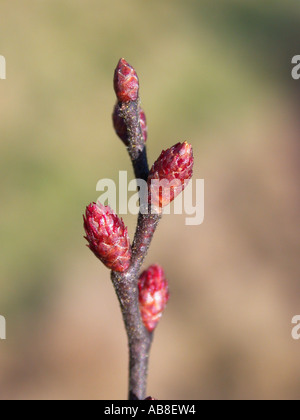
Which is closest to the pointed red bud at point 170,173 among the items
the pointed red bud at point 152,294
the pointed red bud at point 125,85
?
the pointed red bud at point 125,85

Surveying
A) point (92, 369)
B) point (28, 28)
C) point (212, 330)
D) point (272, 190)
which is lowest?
point (92, 369)

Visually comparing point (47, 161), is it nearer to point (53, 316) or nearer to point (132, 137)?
point (53, 316)

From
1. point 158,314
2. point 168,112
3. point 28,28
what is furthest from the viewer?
point 28,28

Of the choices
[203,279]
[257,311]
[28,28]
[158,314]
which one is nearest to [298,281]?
[257,311]

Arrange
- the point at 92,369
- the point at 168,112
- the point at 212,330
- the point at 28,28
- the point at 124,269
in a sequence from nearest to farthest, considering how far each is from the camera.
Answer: the point at 124,269 < the point at 92,369 < the point at 212,330 < the point at 168,112 < the point at 28,28

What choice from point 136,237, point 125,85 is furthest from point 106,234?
point 125,85

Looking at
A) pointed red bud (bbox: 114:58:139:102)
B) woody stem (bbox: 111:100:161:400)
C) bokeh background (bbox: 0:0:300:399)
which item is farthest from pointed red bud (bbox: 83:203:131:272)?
bokeh background (bbox: 0:0:300:399)

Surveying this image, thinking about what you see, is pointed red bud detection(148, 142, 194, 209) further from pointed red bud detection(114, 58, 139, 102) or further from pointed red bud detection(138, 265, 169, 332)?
pointed red bud detection(138, 265, 169, 332)
